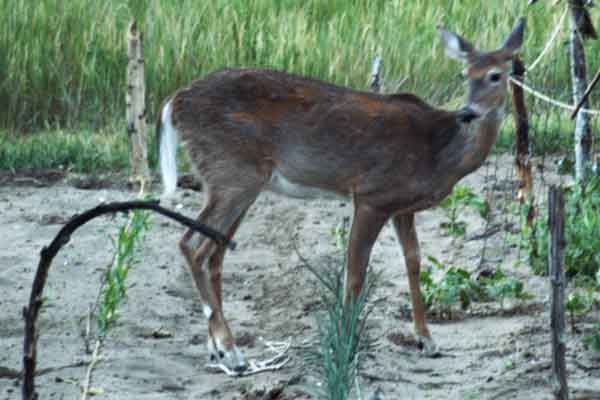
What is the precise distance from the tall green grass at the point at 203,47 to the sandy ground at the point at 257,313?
6.58 feet

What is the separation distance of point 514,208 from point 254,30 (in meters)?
4.44

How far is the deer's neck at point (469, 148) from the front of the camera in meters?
6.44

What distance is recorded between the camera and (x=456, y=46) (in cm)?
656

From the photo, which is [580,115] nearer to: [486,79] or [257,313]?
[486,79]

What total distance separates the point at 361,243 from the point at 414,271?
13.5 inches

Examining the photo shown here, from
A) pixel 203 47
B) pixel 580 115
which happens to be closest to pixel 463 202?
pixel 580 115

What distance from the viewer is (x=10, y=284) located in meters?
6.77

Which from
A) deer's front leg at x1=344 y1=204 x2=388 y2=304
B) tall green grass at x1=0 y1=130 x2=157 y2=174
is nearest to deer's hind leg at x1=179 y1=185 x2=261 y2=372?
deer's front leg at x1=344 y1=204 x2=388 y2=304

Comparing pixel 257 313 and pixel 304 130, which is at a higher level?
pixel 304 130

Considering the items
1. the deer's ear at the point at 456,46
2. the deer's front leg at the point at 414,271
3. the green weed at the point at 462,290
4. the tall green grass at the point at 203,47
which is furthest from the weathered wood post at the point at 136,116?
the deer's ear at the point at 456,46

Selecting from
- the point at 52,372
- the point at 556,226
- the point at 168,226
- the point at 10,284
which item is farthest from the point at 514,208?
the point at 556,226

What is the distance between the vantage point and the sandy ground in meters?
Answer: 5.28

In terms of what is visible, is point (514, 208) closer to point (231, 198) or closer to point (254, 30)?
point (231, 198)

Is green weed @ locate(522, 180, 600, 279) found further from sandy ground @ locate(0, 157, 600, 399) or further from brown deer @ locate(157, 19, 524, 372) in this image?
brown deer @ locate(157, 19, 524, 372)
